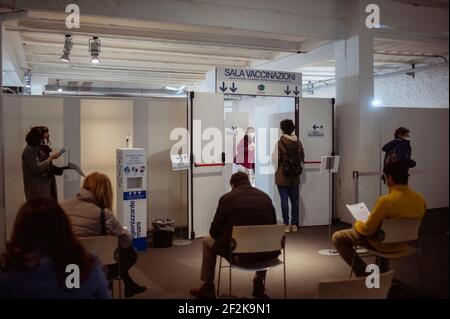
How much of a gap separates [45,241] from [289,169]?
4.26 m

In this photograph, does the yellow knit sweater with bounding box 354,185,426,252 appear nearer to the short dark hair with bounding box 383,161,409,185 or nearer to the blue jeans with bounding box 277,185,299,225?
the short dark hair with bounding box 383,161,409,185

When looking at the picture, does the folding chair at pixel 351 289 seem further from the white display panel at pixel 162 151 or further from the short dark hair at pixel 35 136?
the white display panel at pixel 162 151

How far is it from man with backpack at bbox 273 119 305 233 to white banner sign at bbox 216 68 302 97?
2.04 feet

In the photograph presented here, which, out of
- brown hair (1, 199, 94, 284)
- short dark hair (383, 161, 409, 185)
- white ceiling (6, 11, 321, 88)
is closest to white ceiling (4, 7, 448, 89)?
white ceiling (6, 11, 321, 88)

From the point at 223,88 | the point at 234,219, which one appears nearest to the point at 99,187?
the point at 234,219

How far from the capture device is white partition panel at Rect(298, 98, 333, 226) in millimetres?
6199

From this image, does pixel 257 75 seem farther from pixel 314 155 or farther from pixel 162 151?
pixel 162 151

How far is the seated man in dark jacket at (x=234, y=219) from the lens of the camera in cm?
318

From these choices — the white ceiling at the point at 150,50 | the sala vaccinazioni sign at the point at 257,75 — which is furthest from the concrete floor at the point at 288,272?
the white ceiling at the point at 150,50

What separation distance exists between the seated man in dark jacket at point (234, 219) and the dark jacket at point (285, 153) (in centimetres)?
242
